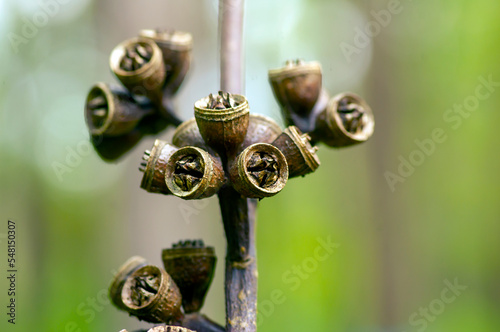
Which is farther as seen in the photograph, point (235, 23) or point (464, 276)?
point (464, 276)

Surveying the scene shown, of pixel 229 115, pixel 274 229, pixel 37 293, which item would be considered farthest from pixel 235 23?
pixel 274 229

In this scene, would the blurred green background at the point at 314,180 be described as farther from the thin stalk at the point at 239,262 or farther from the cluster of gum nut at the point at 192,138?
the thin stalk at the point at 239,262

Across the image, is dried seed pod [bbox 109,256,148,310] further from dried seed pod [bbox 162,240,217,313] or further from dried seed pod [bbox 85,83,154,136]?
dried seed pod [bbox 85,83,154,136]

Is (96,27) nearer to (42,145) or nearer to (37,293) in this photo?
(42,145)

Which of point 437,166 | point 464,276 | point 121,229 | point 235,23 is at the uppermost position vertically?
point 235,23

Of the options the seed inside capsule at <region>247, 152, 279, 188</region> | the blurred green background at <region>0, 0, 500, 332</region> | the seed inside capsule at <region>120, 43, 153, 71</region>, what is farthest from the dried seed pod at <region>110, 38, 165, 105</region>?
the blurred green background at <region>0, 0, 500, 332</region>
